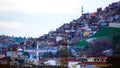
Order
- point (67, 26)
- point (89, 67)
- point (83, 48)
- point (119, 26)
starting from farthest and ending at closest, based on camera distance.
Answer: point (67, 26) → point (119, 26) → point (83, 48) → point (89, 67)

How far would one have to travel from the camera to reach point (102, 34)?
80812 millimetres

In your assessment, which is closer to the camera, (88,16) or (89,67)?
(89,67)

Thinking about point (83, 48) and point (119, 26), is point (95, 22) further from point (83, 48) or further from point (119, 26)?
point (83, 48)

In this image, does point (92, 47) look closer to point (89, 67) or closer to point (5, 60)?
point (5, 60)

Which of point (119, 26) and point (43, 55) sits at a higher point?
point (119, 26)

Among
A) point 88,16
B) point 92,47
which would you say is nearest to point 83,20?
point 88,16

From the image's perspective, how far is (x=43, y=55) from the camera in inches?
3312

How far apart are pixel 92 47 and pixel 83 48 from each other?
5039 millimetres

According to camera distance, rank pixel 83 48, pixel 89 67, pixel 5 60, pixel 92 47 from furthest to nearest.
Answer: pixel 83 48, pixel 92 47, pixel 5 60, pixel 89 67

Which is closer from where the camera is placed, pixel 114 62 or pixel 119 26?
pixel 114 62

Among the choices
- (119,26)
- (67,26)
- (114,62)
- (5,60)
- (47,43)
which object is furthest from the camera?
(67,26)

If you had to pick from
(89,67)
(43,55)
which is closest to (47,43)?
(43,55)

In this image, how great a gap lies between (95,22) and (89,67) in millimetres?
88720

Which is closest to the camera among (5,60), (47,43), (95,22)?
(5,60)
